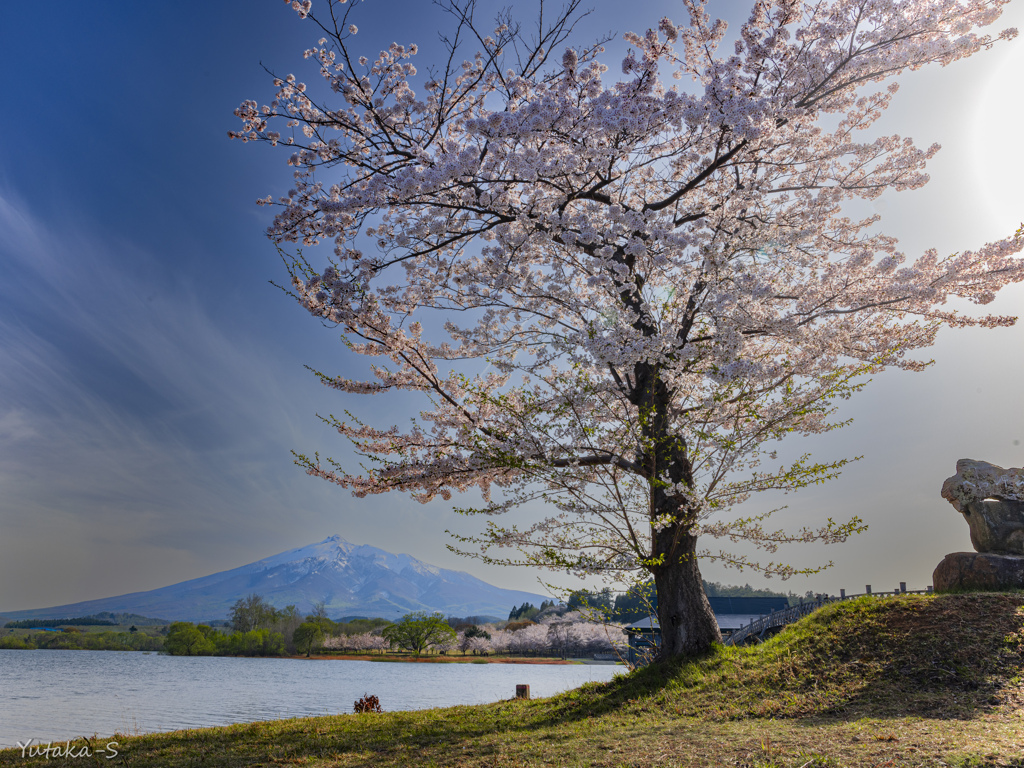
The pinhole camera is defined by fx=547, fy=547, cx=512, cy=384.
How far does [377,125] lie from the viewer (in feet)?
30.7

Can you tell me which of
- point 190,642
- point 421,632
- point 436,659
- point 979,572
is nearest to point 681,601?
point 979,572

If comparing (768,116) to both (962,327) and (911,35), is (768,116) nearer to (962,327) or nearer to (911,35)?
(911,35)

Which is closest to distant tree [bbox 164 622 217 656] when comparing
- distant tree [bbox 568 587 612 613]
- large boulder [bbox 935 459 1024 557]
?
distant tree [bbox 568 587 612 613]

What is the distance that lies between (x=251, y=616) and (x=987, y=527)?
2580 inches

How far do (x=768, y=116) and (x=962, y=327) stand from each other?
600cm

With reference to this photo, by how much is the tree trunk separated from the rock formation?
5.46 meters

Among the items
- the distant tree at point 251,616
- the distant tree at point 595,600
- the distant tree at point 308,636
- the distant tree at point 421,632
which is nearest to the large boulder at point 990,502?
the distant tree at point 595,600

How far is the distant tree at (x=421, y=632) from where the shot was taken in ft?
167

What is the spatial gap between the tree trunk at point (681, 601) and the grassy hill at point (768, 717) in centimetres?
33

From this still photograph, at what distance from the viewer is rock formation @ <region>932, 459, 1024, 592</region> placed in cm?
1032

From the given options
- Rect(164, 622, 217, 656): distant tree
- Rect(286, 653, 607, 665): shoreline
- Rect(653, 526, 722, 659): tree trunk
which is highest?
Rect(653, 526, 722, 659): tree trunk

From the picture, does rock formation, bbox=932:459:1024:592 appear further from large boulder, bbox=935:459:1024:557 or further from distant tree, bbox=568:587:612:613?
distant tree, bbox=568:587:612:613

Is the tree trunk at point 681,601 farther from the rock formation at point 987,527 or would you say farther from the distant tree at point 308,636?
the distant tree at point 308,636

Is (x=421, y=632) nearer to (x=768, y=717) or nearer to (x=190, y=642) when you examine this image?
(x=190, y=642)
